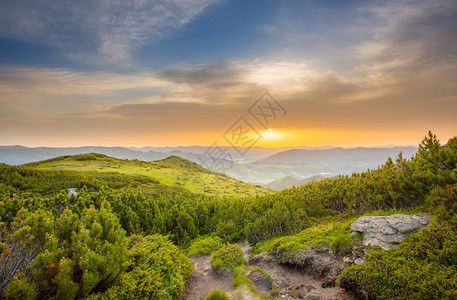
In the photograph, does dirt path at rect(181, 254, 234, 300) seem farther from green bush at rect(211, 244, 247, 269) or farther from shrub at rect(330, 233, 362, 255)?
shrub at rect(330, 233, 362, 255)

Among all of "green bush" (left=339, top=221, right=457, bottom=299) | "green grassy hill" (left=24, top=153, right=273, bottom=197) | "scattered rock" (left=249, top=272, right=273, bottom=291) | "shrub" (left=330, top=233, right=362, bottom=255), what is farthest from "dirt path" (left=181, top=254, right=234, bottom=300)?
"green grassy hill" (left=24, top=153, right=273, bottom=197)

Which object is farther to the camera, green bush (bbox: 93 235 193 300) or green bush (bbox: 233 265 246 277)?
green bush (bbox: 233 265 246 277)

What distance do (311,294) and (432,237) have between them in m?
4.91

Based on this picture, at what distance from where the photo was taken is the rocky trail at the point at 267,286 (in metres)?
8.39

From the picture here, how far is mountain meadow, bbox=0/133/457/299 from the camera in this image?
5594 millimetres

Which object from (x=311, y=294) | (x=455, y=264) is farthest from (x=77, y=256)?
(x=455, y=264)

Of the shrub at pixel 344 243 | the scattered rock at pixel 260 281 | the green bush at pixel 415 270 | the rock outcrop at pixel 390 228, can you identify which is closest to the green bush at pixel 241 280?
the scattered rock at pixel 260 281

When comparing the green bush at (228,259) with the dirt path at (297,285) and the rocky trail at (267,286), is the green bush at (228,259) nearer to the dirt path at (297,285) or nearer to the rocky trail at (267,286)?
the rocky trail at (267,286)

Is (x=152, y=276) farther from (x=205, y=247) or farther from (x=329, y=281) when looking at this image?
(x=329, y=281)

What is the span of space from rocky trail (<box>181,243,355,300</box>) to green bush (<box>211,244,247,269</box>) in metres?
0.36

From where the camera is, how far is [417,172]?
10609mm

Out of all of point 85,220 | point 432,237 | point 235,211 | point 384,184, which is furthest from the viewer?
point 235,211

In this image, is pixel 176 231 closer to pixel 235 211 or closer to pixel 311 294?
pixel 235 211

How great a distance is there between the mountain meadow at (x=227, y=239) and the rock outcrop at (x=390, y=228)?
0.60 m
